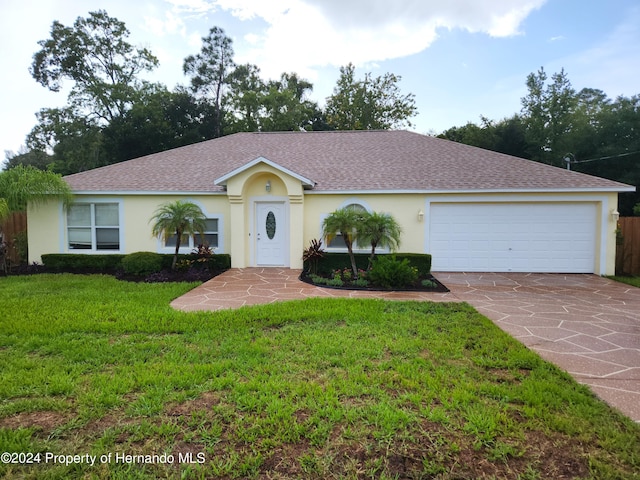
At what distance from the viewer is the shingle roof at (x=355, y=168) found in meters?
11.8

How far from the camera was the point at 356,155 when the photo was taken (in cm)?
1470

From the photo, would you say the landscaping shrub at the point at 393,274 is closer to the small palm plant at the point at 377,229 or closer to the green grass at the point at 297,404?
the small palm plant at the point at 377,229

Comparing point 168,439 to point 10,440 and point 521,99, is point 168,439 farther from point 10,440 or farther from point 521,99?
point 521,99

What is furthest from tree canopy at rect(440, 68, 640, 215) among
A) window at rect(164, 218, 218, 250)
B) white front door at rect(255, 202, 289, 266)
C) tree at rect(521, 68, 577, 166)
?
window at rect(164, 218, 218, 250)

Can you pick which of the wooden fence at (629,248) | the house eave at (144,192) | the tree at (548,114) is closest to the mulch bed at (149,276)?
the house eave at (144,192)

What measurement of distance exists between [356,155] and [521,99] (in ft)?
105

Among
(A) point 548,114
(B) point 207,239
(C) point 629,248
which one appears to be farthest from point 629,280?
(A) point 548,114

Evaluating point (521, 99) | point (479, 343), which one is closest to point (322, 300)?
point (479, 343)

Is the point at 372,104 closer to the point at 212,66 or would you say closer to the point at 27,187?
the point at 212,66

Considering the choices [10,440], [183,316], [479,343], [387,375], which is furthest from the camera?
[183,316]

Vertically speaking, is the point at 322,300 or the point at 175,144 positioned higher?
the point at 175,144

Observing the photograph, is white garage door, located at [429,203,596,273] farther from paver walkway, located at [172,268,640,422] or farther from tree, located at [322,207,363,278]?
tree, located at [322,207,363,278]

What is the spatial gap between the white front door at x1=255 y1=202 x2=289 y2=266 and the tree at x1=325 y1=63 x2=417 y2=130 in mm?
22885

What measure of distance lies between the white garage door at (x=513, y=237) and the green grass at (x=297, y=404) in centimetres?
666
